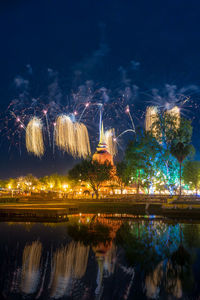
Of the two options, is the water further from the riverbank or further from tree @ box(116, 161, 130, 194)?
tree @ box(116, 161, 130, 194)

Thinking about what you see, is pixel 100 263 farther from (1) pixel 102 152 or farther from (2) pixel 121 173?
(1) pixel 102 152

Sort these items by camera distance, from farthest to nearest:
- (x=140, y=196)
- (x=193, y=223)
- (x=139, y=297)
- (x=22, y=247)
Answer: (x=140, y=196), (x=193, y=223), (x=22, y=247), (x=139, y=297)

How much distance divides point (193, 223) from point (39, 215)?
17.0 metres

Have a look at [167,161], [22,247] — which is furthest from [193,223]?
[167,161]

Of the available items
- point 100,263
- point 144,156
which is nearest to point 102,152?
point 144,156

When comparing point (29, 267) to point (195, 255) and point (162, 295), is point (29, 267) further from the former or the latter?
point (195, 255)

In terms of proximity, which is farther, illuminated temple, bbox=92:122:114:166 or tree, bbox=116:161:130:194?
illuminated temple, bbox=92:122:114:166

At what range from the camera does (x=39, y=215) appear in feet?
115

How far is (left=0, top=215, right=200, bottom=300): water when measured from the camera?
1329 centimetres

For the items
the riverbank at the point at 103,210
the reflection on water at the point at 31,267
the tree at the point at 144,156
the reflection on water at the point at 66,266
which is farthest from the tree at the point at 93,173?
the reflection on water at the point at 66,266

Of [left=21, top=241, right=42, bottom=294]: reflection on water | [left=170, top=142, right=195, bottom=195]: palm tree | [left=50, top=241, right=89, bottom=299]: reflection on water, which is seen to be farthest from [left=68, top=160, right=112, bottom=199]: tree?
[left=50, top=241, right=89, bottom=299]: reflection on water

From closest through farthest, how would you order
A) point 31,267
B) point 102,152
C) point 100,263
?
1. point 31,267
2. point 100,263
3. point 102,152

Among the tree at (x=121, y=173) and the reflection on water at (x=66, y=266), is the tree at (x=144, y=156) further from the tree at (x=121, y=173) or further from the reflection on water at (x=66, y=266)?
the reflection on water at (x=66, y=266)

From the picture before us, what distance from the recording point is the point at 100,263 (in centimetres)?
1722
